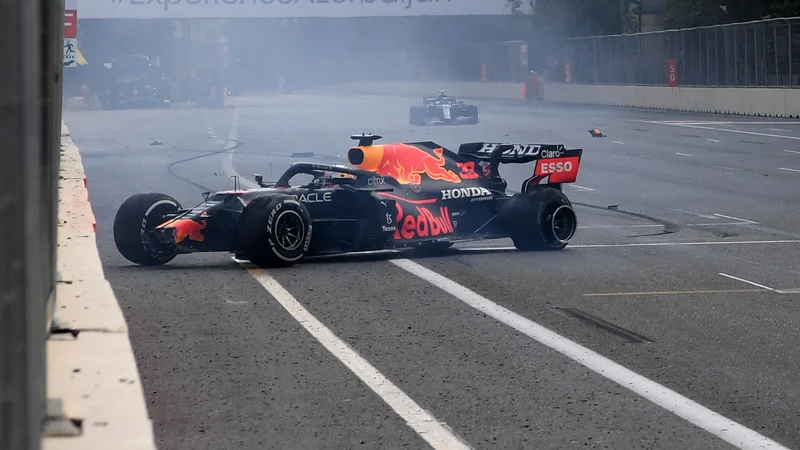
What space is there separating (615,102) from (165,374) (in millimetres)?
53187

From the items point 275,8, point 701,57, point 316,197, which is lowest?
point 316,197

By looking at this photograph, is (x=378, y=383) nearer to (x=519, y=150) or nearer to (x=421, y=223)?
(x=421, y=223)

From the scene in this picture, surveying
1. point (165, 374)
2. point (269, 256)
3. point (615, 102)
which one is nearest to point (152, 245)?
point (269, 256)

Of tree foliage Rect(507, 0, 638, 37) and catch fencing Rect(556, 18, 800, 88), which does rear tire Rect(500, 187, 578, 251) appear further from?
tree foliage Rect(507, 0, 638, 37)

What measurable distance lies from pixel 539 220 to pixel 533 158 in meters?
0.83

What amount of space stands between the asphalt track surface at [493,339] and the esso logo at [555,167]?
32.8 inches

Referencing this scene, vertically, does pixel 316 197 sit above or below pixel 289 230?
above

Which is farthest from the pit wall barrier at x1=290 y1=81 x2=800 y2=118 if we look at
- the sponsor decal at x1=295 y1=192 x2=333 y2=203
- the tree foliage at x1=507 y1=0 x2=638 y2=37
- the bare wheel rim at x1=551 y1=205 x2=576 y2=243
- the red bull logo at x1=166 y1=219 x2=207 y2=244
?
the red bull logo at x1=166 y1=219 x2=207 y2=244

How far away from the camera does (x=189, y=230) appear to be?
39.3ft

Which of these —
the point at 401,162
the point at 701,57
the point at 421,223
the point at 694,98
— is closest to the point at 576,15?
the point at 701,57

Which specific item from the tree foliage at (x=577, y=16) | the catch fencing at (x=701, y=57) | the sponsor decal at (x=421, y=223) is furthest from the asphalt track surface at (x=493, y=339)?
the tree foliage at (x=577, y=16)

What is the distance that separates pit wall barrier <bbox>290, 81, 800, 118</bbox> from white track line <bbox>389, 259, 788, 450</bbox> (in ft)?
116

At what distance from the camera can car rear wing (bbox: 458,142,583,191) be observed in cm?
1401

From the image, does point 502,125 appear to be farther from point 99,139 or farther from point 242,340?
point 242,340
